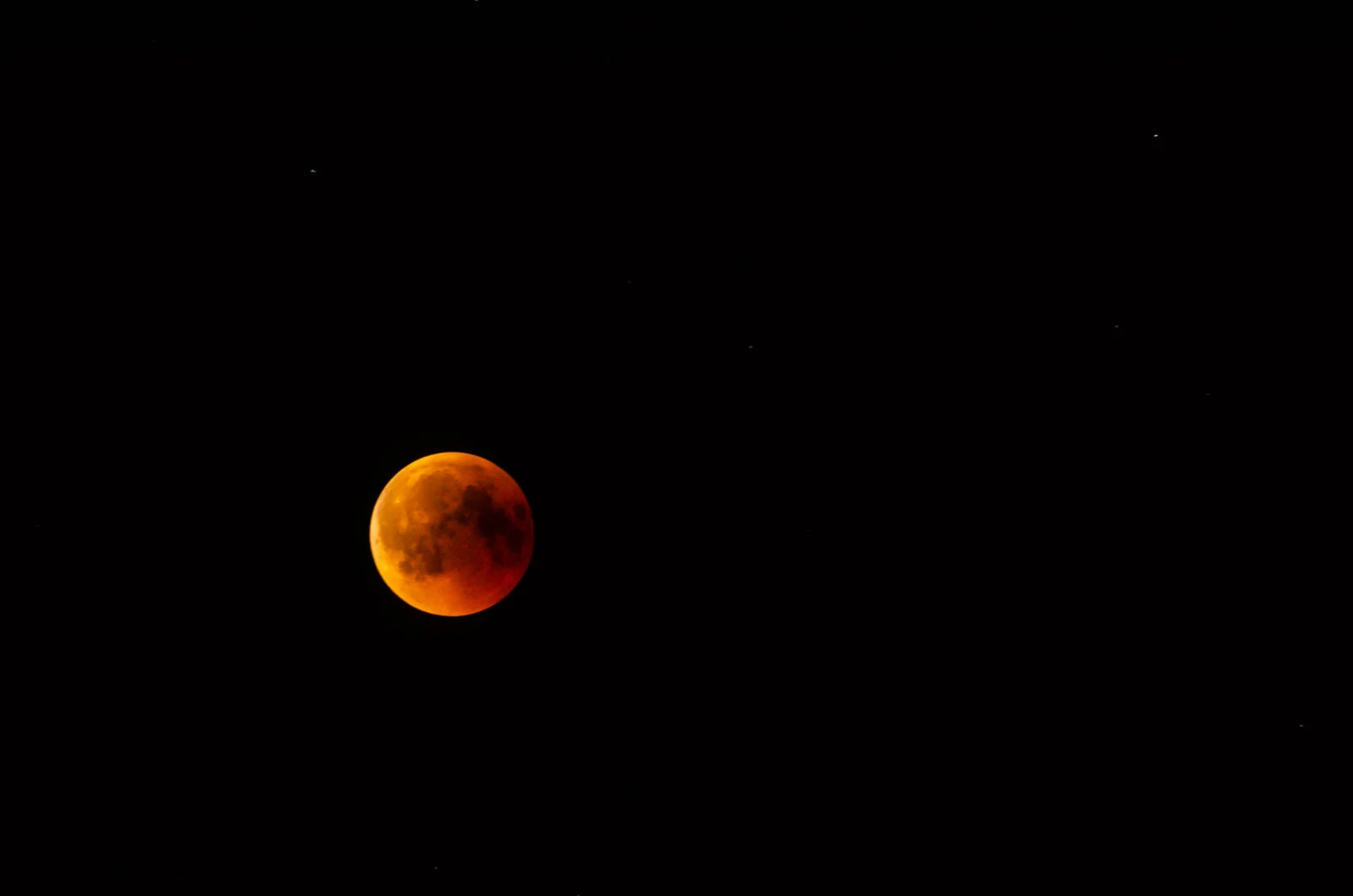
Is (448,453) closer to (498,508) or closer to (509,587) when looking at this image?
(498,508)

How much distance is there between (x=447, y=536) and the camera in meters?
3.64

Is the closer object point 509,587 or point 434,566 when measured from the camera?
point 434,566

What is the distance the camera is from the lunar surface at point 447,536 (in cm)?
365

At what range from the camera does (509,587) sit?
4035mm

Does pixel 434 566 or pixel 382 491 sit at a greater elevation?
pixel 382 491

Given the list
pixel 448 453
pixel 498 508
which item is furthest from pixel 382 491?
pixel 498 508

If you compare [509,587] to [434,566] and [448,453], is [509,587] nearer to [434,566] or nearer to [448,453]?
[434,566]

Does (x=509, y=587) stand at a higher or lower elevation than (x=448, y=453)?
lower

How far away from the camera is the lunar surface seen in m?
3.65

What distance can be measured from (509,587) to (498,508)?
537 mm

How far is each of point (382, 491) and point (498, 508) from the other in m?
0.72

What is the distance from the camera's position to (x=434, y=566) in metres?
3.63

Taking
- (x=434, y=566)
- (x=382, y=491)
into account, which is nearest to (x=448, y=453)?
(x=382, y=491)

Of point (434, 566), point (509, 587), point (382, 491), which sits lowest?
point (509, 587)
